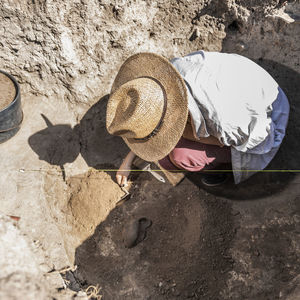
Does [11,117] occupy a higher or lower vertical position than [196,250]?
higher

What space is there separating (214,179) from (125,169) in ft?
2.64

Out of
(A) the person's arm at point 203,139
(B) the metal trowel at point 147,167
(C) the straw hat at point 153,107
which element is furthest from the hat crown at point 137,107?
(B) the metal trowel at point 147,167

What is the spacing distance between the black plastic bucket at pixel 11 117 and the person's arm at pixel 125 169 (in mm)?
1006

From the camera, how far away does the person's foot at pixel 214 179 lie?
291 centimetres

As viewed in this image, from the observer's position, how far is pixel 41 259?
7.45 ft

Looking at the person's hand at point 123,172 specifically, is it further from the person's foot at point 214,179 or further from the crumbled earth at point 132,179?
the person's foot at point 214,179

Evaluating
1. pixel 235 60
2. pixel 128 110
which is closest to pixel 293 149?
pixel 235 60

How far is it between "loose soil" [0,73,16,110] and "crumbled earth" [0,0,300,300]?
0.56ft

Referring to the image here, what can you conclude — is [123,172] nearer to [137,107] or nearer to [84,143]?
[84,143]

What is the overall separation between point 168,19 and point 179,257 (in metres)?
2.16

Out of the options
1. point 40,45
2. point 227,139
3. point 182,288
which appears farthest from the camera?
point 40,45

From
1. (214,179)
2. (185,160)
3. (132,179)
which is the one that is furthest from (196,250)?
(132,179)

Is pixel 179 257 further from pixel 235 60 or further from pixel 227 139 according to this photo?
pixel 235 60

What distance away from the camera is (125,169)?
2.80 metres
